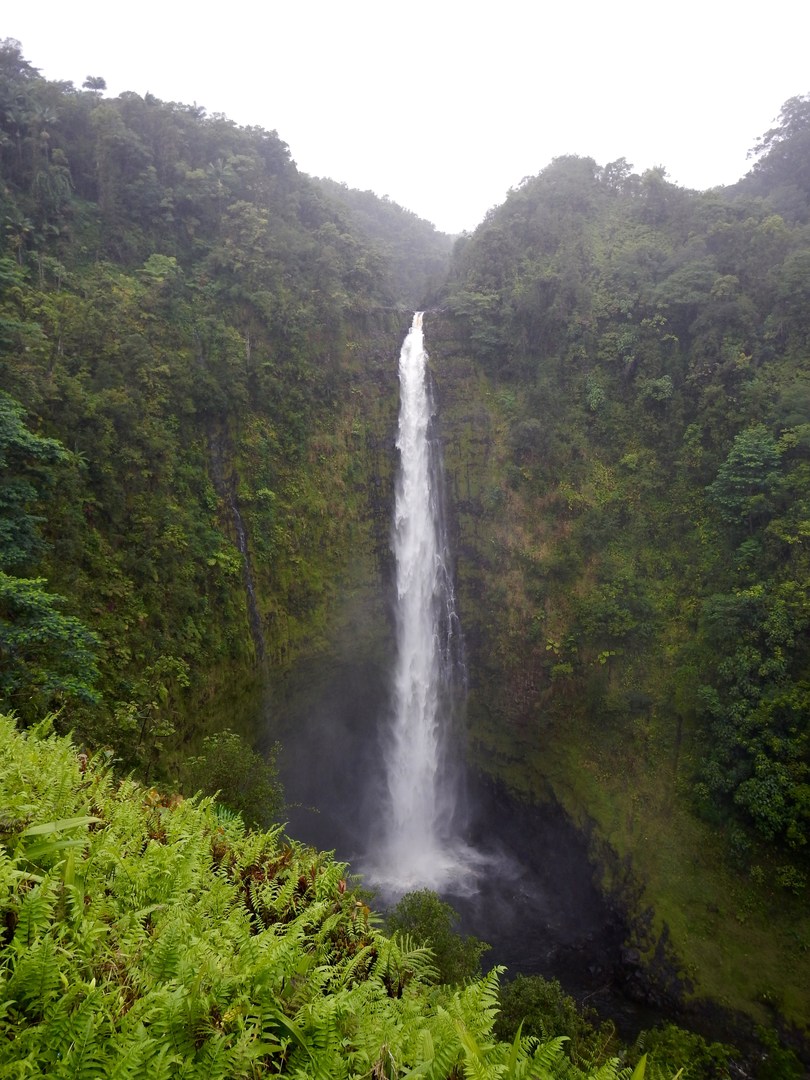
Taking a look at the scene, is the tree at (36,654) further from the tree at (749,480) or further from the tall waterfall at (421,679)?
the tree at (749,480)

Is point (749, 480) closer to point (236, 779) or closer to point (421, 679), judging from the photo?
point (421, 679)

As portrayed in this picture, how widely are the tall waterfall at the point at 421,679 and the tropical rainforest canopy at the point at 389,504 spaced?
0.85 metres

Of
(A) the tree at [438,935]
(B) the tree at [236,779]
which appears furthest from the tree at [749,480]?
(B) the tree at [236,779]

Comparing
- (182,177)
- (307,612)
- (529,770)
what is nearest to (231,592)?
(307,612)

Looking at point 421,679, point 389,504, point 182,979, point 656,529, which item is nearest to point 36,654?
point 182,979

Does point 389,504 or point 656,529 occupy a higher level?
point 656,529

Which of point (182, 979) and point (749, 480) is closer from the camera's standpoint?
point (182, 979)

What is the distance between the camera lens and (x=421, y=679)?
21062 millimetres

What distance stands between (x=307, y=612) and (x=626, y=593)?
10943 millimetres

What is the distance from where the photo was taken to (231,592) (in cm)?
1722

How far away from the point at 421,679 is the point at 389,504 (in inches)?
272

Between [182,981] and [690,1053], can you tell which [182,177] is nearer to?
[182,981]

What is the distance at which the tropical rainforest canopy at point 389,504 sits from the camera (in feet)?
37.3

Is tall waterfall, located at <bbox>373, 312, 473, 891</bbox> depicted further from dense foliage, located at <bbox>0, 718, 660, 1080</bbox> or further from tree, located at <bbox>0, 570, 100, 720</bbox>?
dense foliage, located at <bbox>0, 718, 660, 1080</bbox>
